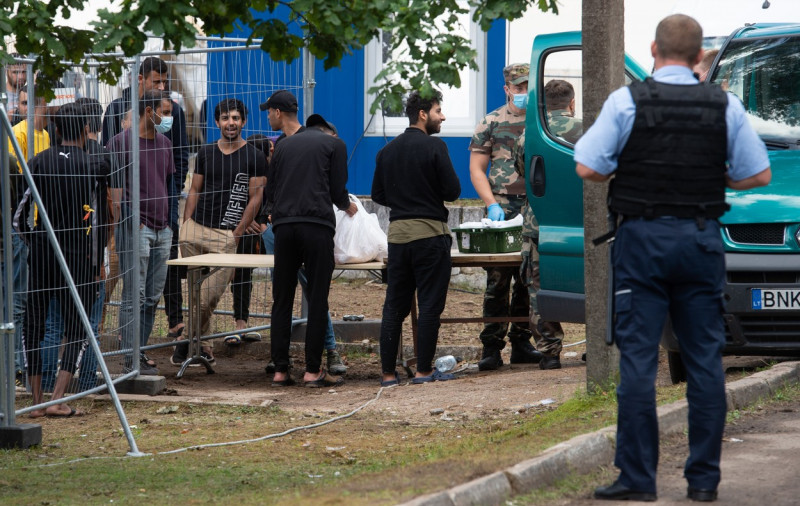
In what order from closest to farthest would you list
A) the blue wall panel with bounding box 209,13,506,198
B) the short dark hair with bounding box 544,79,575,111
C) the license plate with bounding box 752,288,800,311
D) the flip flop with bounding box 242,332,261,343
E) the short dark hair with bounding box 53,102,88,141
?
the license plate with bounding box 752,288,800,311, the short dark hair with bounding box 53,102,88,141, the short dark hair with bounding box 544,79,575,111, the flip flop with bounding box 242,332,261,343, the blue wall panel with bounding box 209,13,506,198

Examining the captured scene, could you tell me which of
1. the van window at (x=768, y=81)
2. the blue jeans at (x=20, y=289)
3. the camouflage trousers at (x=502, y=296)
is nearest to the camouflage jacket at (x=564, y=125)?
the van window at (x=768, y=81)

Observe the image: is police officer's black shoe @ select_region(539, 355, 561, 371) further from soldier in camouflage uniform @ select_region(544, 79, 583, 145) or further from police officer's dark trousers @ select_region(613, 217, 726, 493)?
police officer's dark trousers @ select_region(613, 217, 726, 493)

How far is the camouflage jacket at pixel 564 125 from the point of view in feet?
26.8

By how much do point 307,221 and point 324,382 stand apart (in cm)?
132

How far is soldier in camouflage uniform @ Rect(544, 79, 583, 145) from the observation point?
8.17 metres

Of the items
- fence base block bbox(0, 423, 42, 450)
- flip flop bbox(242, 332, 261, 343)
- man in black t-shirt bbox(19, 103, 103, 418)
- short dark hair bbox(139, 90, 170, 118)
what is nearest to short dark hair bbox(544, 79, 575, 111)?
short dark hair bbox(139, 90, 170, 118)

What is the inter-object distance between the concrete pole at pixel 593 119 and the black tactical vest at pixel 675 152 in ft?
6.61

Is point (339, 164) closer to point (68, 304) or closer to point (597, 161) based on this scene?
point (68, 304)

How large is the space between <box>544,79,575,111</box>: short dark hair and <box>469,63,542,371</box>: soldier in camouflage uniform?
0.88 m

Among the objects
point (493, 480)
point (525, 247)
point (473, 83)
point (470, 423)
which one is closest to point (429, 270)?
point (525, 247)

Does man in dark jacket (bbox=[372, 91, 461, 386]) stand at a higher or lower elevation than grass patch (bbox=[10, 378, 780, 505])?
higher

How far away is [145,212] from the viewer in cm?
928

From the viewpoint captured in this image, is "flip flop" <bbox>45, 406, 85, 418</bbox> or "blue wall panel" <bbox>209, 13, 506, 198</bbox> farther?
"blue wall panel" <bbox>209, 13, 506, 198</bbox>

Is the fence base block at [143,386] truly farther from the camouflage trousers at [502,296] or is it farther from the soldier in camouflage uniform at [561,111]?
the soldier in camouflage uniform at [561,111]
